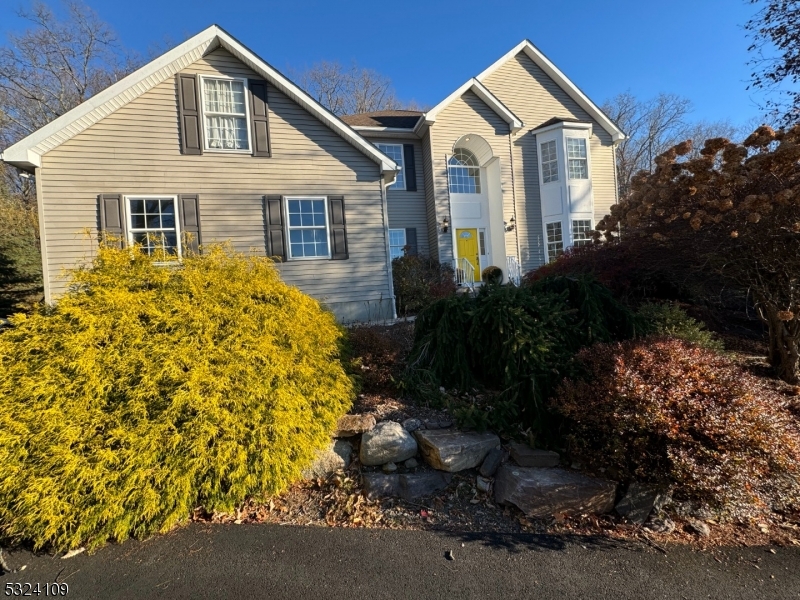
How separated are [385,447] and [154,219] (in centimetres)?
808

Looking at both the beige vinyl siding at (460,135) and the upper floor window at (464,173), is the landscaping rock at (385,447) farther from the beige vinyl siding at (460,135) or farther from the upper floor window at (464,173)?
the upper floor window at (464,173)

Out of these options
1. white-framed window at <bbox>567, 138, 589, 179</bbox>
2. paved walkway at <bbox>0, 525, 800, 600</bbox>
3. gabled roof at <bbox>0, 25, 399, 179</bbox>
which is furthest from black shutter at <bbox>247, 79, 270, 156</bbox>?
white-framed window at <bbox>567, 138, 589, 179</bbox>

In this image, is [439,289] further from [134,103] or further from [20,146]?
[20,146]

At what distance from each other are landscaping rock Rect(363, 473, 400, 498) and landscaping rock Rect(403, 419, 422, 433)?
487 mm

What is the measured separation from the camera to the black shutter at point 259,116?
9.51 meters

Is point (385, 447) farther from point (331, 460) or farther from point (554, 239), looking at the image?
point (554, 239)

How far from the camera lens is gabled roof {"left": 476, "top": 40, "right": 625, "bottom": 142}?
52.7ft

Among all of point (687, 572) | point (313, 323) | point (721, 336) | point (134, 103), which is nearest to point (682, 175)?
point (721, 336)

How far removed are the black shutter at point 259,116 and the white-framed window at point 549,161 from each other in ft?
35.9

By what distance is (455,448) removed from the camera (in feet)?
12.7

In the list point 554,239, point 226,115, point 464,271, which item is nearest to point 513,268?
point 464,271

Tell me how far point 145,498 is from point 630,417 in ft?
12.4

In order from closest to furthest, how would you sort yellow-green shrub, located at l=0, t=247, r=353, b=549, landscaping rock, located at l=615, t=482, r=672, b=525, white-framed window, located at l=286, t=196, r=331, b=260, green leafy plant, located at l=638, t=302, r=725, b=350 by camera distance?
yellow-green shrub, located at l=0, t=247, r=353, b=549, landscaping rock, located at l=615, t=482, r=672, b=525, green leafy plant, located at l=638, t=302, r=725, b=350, white-framed window, located at l=286, t=196, r=331, b=260

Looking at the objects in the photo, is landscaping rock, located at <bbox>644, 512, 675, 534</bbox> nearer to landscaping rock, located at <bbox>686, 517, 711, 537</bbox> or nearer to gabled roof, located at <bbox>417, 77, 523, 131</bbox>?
landscaping rock, located at <bbox>686, 517, 711, 537</bbox>
